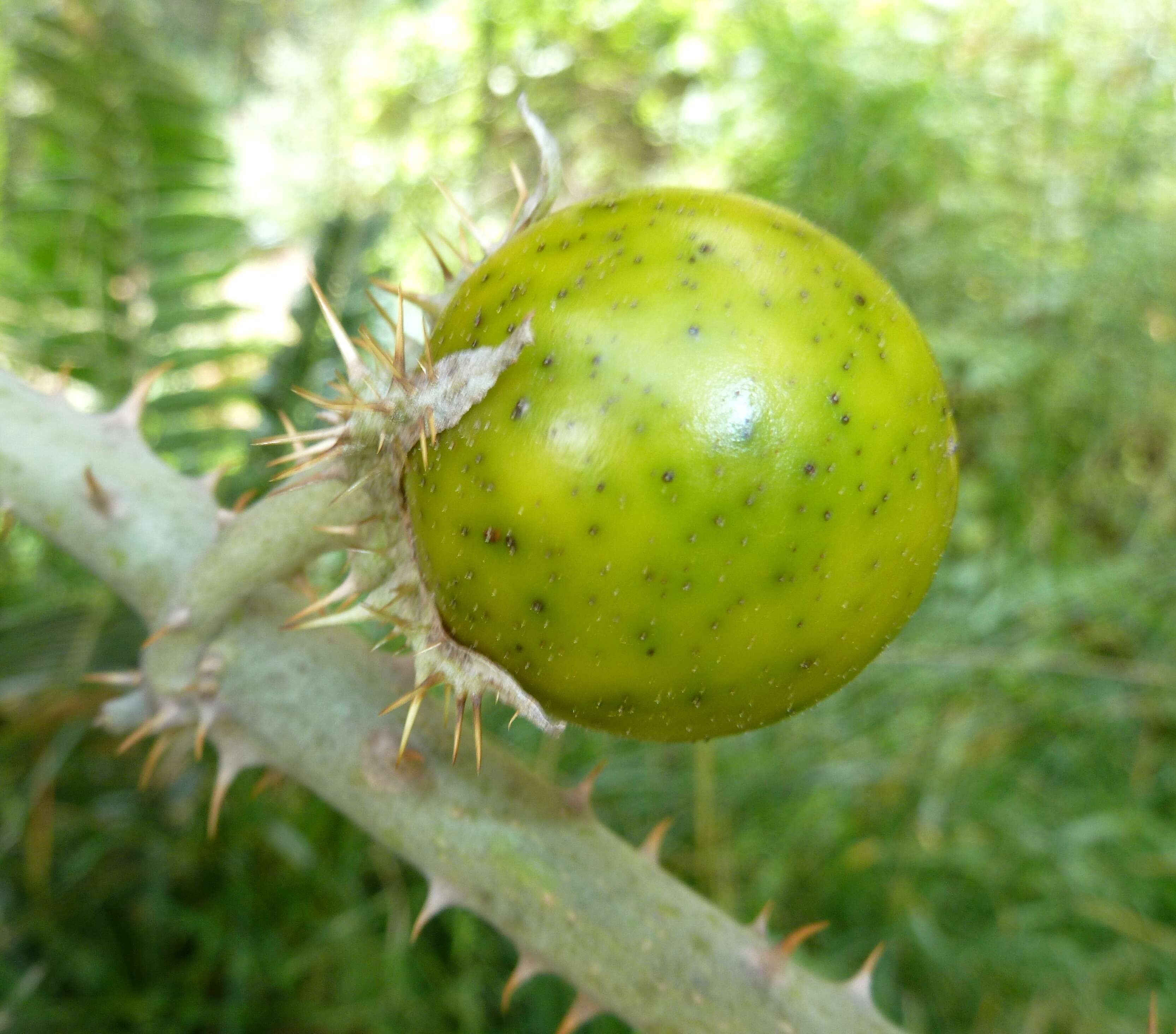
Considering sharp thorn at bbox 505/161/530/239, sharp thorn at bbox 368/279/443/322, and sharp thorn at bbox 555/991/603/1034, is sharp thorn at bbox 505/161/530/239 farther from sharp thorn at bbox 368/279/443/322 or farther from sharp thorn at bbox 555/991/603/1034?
sharp thorn at bbox 555/991/603/1034

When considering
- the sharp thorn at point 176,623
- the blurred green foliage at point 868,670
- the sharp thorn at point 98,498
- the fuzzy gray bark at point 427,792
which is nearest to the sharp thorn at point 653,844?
the fuzzy gray bark at point 427,792

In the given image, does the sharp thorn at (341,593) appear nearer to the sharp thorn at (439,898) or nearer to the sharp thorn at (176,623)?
the sharp thorn at (176,623)

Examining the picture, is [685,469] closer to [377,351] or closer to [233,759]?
[377,351]

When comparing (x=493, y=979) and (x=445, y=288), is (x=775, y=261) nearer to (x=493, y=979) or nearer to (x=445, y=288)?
(x=445, y=288)

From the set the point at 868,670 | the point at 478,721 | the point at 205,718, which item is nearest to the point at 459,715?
the point at 478,721

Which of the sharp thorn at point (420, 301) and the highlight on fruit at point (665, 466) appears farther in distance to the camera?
the sharp thorn at point (420, 301)

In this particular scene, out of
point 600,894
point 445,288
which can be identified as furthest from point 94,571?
point 600,894

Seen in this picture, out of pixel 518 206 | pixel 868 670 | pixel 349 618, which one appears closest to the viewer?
pixel 349 618
